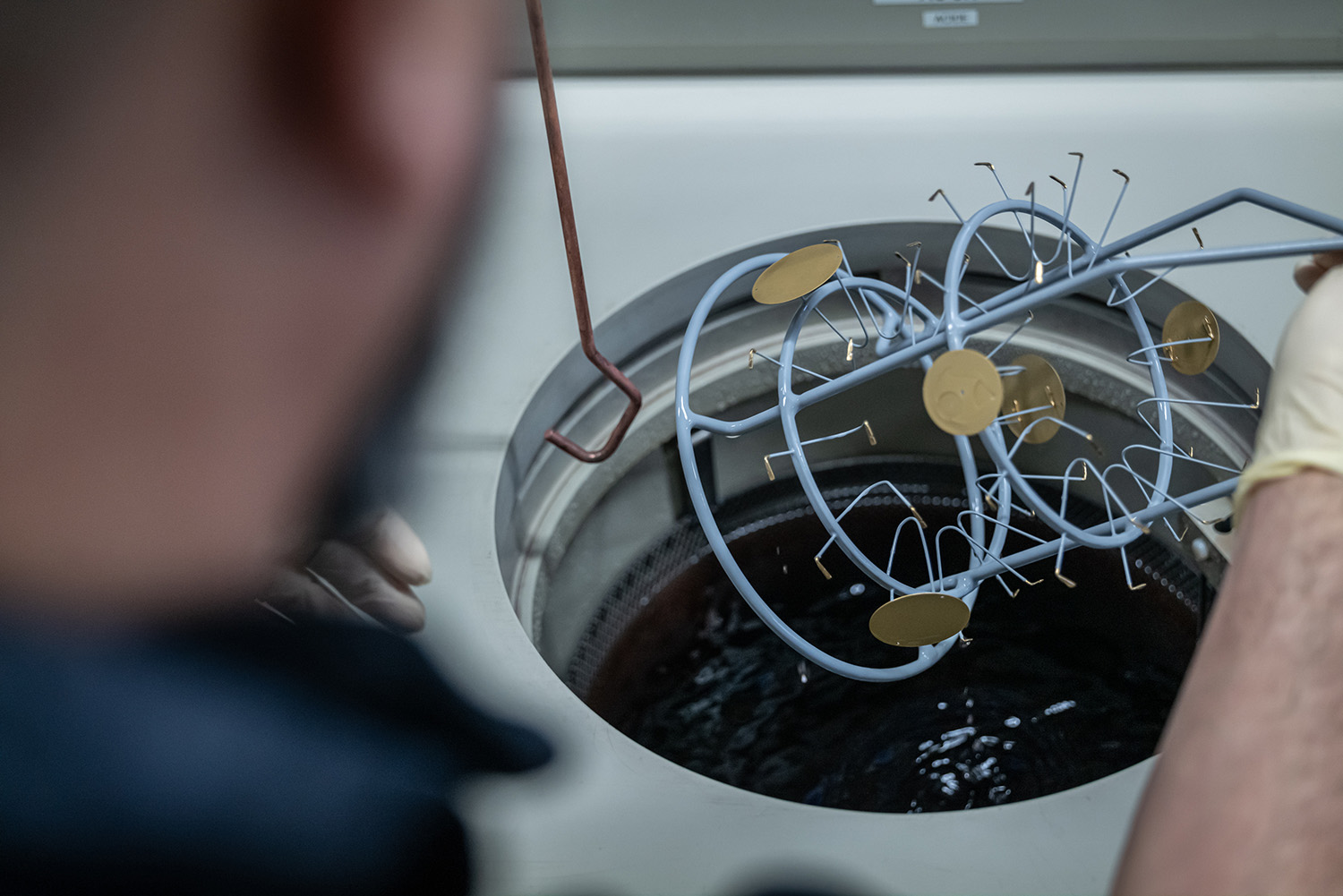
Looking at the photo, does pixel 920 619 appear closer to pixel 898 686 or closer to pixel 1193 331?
pixel 1193 331

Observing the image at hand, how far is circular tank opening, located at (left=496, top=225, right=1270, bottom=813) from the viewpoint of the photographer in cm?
147

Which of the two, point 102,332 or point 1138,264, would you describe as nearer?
point 102,332

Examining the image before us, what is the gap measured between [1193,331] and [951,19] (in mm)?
960

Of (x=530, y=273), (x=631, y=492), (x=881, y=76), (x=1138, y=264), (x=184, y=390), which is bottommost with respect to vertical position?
(x=184, y=390)

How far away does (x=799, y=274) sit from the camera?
895 mm

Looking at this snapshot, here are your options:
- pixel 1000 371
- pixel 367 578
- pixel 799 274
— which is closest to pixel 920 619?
pixel 1000 371

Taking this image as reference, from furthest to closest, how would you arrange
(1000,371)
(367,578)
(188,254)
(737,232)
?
(737,232)
(367,578)
(1000,371)
(188,254)

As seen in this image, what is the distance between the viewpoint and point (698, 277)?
1.60 m

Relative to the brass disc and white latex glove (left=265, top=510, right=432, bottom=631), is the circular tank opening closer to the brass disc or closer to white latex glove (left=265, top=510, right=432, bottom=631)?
white latex glove (left=265, top=510, right=432, bottom=631)

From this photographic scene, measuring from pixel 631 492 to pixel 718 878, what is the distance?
96cm

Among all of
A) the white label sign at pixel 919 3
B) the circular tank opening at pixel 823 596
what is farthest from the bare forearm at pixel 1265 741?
the white label sign at pixel 919 3

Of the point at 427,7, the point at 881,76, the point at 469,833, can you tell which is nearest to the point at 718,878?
the point at 469,833

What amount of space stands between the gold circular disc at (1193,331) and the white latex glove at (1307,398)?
0.17 m

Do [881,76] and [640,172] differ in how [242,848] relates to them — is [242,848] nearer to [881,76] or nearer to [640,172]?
[640,172]
